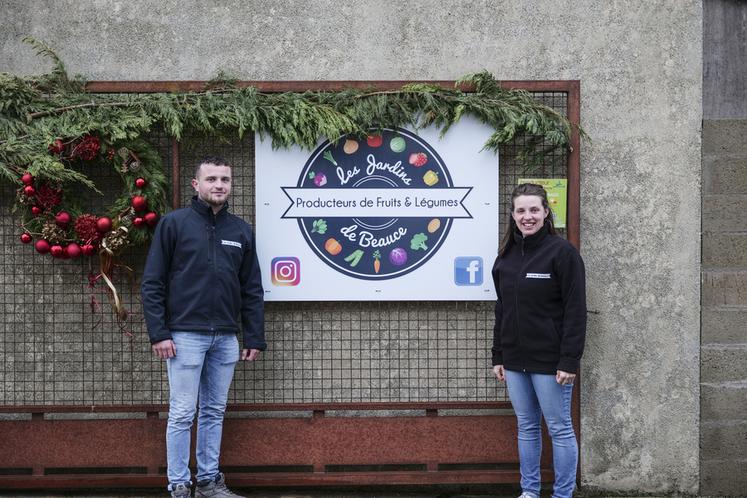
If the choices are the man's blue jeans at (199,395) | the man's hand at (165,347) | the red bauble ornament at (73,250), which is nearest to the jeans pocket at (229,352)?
the man's blue jeans at (199,395)

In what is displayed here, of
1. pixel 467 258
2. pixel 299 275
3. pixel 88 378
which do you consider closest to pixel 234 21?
pixel 299 275

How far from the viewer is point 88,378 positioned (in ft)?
15.9

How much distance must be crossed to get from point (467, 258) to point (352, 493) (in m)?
1.70

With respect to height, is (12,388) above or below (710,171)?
below

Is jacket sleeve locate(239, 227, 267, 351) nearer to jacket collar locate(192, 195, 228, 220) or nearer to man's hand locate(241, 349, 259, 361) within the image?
man's hand locate(241, 349, 259, 361)

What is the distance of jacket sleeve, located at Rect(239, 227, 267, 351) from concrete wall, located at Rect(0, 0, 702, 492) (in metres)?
1.23

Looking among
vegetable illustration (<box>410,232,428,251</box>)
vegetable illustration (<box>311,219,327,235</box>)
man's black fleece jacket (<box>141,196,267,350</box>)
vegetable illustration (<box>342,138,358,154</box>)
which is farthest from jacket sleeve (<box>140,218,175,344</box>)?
vegetable illustration (<box>410,232,428,251</box>)

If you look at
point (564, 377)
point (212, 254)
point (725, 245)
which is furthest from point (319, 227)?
point (725, 245)

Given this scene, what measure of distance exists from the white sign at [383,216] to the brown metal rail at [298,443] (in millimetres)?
410

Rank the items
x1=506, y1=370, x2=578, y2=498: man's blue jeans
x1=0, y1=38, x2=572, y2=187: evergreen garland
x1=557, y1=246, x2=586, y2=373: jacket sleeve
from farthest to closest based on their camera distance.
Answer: x1=0, y1=38, x2=572, y2=187: evergreen garland, x1=506, y1=370, x2=578, y2=498: man's blue jeans, x1=557, y1=246, x2=586, y2=373: jacket sleeve

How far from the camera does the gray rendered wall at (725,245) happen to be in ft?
15.8

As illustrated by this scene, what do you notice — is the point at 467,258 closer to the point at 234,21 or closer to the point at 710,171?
the point at 710,171

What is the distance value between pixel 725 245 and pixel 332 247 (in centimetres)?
251

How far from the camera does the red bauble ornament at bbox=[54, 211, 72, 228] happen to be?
14.8ft
